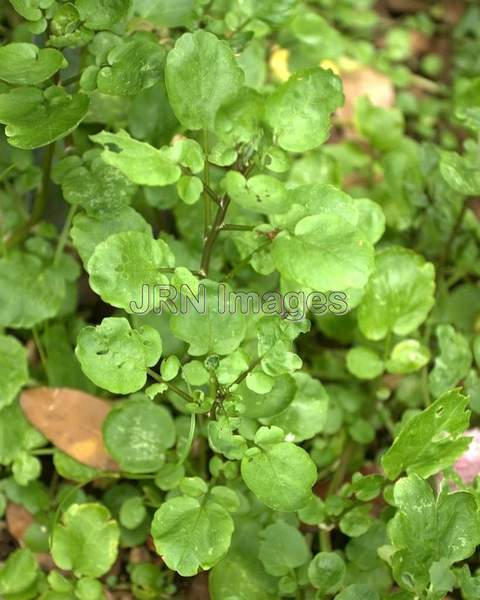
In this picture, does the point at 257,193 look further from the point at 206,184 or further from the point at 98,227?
the point at 98,227

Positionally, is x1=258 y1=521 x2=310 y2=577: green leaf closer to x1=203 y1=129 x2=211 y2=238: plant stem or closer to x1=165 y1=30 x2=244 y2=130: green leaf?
x1=203 y1=129 x2=211 y2=238: plant stem

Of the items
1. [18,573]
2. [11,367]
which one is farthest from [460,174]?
[18,573]

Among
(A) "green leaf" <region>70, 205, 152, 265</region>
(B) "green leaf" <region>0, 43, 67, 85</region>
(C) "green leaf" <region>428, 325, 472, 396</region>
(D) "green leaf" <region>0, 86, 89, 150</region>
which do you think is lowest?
(C) "green leaf" <region>428, 325, 472, 396</region>

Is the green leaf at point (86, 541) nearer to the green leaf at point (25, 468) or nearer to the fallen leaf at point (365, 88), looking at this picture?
the green leaf at point (25, 468)

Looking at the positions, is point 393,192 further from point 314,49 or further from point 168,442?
point 168,442

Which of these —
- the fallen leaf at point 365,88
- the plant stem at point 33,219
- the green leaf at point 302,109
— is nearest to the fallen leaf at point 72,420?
the plant stem at point 33,219

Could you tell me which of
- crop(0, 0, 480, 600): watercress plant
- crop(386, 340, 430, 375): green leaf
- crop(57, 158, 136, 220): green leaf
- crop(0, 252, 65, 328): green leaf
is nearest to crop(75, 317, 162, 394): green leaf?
crop(0, 0, 480, 600): watercress plant

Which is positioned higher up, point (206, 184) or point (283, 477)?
point (206, 184)
